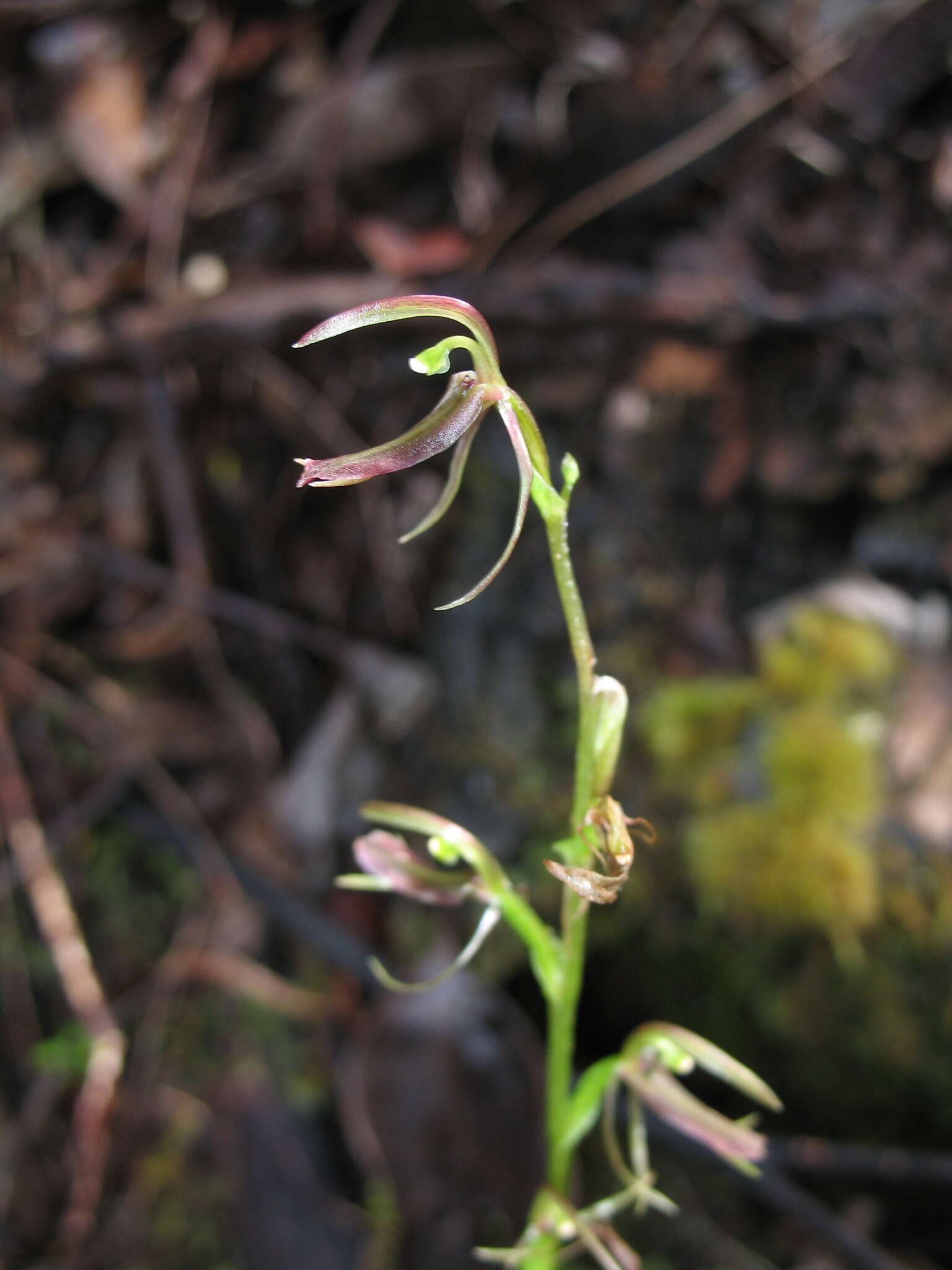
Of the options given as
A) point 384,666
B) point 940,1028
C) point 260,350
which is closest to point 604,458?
point 384,666

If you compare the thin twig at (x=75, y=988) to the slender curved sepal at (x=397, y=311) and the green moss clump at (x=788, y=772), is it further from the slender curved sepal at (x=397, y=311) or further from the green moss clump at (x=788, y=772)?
the slender curved sepal at (x=397, y=311)

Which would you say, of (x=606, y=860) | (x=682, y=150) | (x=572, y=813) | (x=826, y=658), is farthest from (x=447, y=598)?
(x=606, y=860)

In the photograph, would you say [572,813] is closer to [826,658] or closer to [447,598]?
[826,658]

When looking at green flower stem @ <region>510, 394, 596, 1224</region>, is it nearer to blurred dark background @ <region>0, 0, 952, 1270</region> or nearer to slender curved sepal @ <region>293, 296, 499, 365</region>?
slender curved sepal @ <region>293, 296, 499, 365</region>

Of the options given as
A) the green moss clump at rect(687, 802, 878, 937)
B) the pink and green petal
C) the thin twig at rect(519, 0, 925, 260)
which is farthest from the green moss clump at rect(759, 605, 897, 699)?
the pink and green petal

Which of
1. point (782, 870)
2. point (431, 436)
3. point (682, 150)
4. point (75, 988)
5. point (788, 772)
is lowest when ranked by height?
point (75, 988)

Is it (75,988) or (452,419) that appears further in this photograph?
(75,988)
